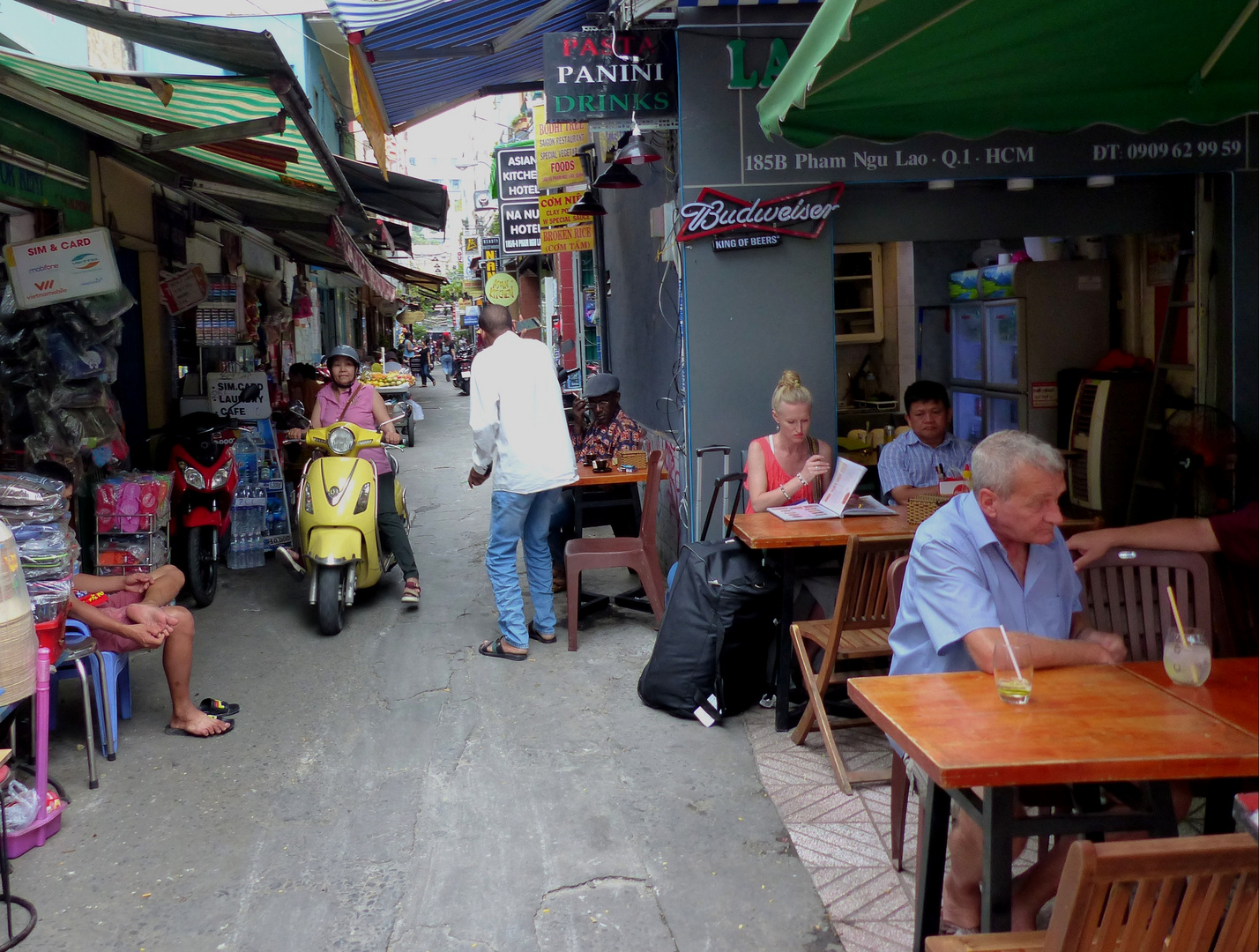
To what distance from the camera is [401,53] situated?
6.81 meters

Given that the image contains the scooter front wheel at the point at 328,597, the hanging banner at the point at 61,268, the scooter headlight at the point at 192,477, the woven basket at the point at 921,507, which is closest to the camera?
the woven basket at the point at 921,507

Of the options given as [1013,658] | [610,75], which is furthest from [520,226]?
[1013,658]

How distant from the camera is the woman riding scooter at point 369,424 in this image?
7.44m

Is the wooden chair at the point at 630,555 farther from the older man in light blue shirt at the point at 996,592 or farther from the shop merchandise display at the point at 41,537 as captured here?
the older man in light blue shirt at the point at 996,592

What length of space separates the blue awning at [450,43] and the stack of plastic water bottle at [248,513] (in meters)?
2.99

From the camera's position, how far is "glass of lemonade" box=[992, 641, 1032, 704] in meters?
2.57

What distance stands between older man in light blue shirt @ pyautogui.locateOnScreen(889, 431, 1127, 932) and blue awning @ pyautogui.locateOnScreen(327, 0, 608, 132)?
4535mm

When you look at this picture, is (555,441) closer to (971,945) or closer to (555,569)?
(555,569)

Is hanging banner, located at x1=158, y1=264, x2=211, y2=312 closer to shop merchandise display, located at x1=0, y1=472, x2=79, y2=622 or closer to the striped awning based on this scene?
the striped awning

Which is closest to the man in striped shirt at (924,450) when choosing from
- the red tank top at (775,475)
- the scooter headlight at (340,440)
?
the red tank top at (775,475)

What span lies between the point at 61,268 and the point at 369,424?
2.26 meters

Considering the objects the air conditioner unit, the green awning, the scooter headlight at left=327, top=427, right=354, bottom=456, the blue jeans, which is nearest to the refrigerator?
the air conditioner unit

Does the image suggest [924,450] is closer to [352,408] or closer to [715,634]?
[715,634]

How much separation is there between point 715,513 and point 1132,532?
9.82 ft
